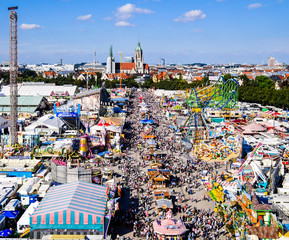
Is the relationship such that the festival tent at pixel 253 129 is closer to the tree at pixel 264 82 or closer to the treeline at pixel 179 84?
the tree at pixel 264 82

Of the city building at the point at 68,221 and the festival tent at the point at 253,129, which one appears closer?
the city building at the point at 68,221

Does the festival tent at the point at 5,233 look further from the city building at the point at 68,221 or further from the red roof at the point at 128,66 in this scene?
the red roof at the point at 128,66

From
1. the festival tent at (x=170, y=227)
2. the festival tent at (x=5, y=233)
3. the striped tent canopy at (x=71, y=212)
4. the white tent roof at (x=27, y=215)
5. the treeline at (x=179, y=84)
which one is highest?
the treeline at (x=179, y=84)

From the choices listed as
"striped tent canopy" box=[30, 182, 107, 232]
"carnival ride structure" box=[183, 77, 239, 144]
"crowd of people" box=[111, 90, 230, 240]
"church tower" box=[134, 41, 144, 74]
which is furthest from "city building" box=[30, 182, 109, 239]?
"church tower" box=[134, 41, 144, 74]

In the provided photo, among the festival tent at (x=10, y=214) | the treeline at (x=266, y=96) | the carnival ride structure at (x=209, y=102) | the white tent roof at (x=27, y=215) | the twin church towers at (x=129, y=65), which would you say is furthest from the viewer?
the twin church towers at (x=129, y=65)

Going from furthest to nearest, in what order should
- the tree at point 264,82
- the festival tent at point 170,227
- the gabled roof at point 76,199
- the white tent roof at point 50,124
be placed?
the tree at point 264,82 → the white tent roof at point 50,124 → the gabled roof at point 76,199 → the festival tent at point 170,227

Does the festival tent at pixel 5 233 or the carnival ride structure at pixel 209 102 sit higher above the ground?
the carnival ride structure at pixel 209 102

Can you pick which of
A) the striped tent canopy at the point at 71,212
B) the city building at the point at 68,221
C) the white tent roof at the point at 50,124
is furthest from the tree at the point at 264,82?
the city building at the point at 68,221

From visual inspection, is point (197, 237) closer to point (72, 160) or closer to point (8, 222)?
point (8, 222)
